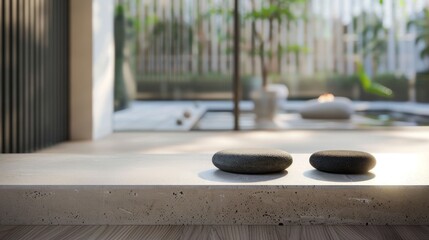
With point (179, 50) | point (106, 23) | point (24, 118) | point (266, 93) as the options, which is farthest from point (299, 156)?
point (179, 50)

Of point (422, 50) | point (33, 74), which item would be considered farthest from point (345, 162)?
point (422, 50)

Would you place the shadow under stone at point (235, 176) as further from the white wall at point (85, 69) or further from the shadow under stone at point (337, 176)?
the white wall at point (85, 69)

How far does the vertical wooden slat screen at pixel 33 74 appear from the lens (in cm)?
197

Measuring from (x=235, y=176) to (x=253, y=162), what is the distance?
6 centimetres

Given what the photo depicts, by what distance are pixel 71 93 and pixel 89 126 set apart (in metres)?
0.21

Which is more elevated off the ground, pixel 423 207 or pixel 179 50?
pixel 179 50

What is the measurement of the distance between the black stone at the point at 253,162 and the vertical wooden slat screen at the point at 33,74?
103cm

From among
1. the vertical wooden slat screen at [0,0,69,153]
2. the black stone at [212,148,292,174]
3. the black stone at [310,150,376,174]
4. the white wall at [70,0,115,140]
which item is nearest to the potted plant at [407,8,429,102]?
the white wall at [70,0,115,140]

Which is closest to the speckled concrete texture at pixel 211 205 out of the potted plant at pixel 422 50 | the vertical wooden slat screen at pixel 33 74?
the vertical wooden slat screen at pixel 33 74

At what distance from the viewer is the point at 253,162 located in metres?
1.38

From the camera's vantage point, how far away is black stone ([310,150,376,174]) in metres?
1.39

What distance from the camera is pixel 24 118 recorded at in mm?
2141

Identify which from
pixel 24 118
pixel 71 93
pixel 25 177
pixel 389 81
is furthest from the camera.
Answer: pixel 389 81

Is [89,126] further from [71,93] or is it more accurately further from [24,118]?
[24,118]
